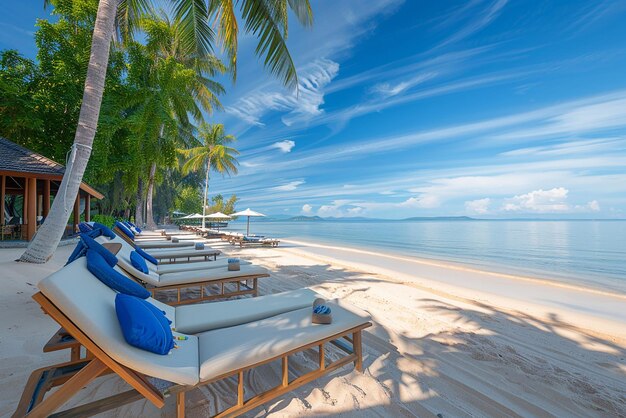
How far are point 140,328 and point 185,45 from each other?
6853mm

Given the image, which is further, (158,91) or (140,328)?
(158,91)

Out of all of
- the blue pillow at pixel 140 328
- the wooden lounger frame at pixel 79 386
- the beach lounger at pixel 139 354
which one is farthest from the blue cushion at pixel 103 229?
the blue pillow at pixel 140 328

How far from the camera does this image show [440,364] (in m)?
2.41

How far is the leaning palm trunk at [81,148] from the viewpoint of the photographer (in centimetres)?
436

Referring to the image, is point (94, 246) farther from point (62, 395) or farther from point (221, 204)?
point (221, 204)

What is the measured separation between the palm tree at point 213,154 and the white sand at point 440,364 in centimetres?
1944

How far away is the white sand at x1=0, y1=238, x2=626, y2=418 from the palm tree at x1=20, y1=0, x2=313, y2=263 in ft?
3.34

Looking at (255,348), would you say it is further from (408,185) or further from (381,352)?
(408,185)

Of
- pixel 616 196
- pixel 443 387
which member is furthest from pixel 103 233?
pixel 616 196

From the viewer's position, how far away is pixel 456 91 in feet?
65.7

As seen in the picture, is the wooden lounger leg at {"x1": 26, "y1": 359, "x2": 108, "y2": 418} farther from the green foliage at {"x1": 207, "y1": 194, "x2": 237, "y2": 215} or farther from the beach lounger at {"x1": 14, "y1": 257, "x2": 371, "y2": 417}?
the green foliage at {"x1": 207, "y1": 194, "x2": 237, "y2": 215}

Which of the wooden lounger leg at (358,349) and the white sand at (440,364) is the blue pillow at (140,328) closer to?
the white sand at (440,364)

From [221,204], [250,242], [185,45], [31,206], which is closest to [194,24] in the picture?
[185,45]

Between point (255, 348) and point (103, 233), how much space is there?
361cm
